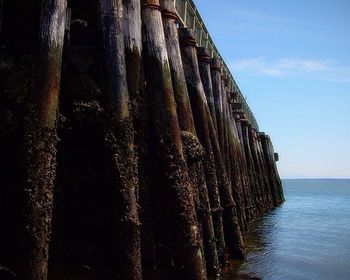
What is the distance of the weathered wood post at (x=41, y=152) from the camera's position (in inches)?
120

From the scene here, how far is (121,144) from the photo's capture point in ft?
12.4

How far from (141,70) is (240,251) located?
366cm

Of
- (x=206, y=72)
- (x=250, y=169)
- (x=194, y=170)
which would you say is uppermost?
(x=206, y=72)

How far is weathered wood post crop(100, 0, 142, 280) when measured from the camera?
355 cm

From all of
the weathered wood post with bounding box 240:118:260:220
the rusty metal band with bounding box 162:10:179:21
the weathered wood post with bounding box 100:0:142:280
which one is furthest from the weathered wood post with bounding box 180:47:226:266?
the weathered wood post with bounding box 240:118:260:220

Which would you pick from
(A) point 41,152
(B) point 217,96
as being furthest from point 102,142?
(B) point 217,96

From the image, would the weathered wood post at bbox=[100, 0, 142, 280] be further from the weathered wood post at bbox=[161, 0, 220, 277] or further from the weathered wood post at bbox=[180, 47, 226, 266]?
the weathered wood post at bbox=[180, 47, 226, 266]

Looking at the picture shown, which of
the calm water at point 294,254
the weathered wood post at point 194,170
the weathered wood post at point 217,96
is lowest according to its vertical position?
the calm water at point 294,254

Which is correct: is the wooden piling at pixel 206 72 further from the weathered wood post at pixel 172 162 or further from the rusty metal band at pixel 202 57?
the weathered wood post at pixel 172 162

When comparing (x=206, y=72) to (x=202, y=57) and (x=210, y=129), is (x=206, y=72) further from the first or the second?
(x=210, y=129)

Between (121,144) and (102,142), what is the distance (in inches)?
20.9

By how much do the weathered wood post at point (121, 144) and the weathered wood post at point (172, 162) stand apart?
0.52 metres

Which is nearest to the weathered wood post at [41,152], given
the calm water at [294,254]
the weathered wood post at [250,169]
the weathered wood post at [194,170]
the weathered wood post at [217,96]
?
the weathered wood post at [194,170]

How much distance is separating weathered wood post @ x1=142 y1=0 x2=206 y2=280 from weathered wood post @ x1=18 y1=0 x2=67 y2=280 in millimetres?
1291
